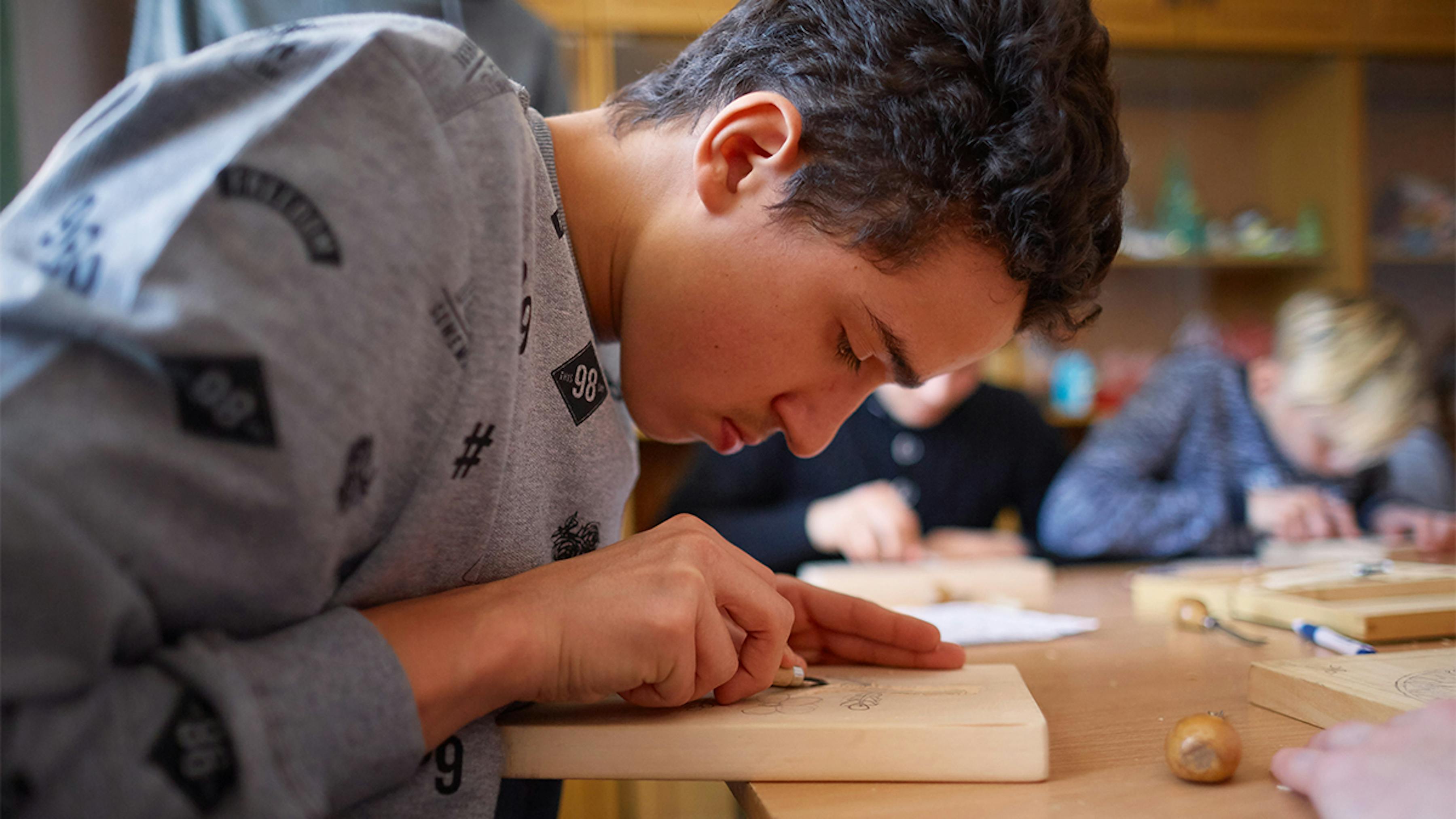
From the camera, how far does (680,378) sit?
0.73 meters

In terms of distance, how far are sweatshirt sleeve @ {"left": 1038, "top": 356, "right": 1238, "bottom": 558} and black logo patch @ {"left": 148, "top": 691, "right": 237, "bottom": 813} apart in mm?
1748

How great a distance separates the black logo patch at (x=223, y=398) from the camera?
15.9 inches

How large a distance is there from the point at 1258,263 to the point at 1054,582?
2.20 metres

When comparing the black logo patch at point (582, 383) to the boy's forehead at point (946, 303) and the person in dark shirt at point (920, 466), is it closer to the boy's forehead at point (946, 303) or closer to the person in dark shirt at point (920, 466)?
the boy's forehead at point (946, 303)

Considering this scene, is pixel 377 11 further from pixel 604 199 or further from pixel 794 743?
pixel 794 743

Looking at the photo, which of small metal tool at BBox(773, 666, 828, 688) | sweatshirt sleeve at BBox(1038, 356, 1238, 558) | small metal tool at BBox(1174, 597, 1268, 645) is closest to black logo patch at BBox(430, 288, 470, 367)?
small metal tool at BBox(773, 666, 828, 688)

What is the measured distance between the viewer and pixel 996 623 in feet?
3.30

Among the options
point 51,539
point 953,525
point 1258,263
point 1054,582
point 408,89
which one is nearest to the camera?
point 51,539

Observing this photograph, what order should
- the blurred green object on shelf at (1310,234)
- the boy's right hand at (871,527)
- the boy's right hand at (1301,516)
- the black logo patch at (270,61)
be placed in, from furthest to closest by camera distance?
1. the blurred green object on shelf at (1310,234)
2. the boy's right hand at (1301,516)
3. the boy's right hand at (871,527)
4. the black logo patch at (270,61)

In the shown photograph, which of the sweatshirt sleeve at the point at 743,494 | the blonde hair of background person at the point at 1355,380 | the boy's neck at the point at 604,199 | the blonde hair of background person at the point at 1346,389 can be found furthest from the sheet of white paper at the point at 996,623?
the blonde hair of background person at the point at 1355,380

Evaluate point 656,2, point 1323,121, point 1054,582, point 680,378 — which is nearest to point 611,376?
point 680,378

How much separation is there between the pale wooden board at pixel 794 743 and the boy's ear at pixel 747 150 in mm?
335

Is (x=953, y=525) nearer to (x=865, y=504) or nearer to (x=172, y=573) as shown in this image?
(x=865, y=504)

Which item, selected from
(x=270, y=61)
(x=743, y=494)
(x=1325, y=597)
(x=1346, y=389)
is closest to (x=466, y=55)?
(x=270, y=61)
